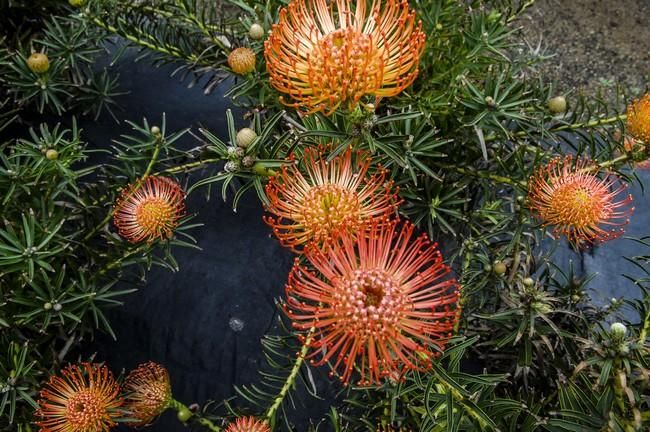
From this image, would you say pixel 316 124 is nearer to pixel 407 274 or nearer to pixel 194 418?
pixel 407 274

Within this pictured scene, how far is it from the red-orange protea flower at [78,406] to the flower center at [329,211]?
55cm

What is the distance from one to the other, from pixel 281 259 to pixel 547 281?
2.05ft

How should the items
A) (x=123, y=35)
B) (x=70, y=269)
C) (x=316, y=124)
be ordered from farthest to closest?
(x=123, y=35) → (x=70, y=269) → (x=316, y=124)

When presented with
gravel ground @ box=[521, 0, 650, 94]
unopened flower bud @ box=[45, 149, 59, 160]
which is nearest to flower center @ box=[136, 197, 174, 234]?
unopened flower bud @ box=[45, 149, 59, 160]

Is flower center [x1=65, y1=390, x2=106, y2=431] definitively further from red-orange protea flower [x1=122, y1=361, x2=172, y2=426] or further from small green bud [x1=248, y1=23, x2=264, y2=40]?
small green bud [x1=248, y1=23, x2=264, y2=40]

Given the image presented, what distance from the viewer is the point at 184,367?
134 cm

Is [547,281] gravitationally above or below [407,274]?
above

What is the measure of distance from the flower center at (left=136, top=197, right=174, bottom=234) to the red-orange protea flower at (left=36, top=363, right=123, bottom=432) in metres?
0.29

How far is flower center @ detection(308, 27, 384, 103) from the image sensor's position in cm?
74

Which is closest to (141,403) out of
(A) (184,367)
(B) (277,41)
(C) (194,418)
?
(C) (194,418)

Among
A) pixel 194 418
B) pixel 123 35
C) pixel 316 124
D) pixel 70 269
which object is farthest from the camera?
pixel 123 35

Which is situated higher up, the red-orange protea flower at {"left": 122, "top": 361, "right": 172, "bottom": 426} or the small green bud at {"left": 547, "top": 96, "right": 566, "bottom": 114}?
the small green bud at {"left": 547, "top": 96, "right": 566, "bottom": 114}

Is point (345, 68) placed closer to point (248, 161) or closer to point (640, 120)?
point (248, 161)

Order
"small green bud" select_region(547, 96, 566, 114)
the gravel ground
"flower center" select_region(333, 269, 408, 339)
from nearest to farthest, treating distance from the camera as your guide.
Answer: "flower center" select_region(333, 269, 408, 339) < "small green bud" select_region(547, 96, 566, 114) < the gravel ground
